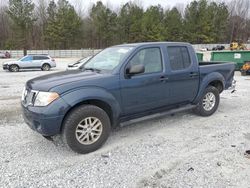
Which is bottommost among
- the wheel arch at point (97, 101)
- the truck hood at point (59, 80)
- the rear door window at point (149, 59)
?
the wheel arch at point (97, 101)

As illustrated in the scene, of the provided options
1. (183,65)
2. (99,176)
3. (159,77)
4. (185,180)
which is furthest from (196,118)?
(99,176)

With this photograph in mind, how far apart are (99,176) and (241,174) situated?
1929mm

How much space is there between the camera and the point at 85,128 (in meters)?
4.09

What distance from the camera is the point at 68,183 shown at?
3.29 m

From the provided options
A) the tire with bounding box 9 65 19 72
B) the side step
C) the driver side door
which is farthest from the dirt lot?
the tire with bounding box 9 65 19 72

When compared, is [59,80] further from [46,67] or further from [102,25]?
[102,25]

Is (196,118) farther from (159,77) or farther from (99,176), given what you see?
(99,176)

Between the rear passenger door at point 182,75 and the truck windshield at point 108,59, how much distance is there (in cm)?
99

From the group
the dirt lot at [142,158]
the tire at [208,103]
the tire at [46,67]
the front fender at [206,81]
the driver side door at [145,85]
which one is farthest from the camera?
the tire at [46,67]

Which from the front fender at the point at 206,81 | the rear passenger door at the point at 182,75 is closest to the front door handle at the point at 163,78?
the rear passenger door at the point at 182,75

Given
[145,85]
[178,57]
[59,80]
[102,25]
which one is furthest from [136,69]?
[102,25]

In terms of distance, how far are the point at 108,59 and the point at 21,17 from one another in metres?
47.7

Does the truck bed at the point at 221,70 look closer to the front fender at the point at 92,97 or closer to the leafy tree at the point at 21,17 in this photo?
the front fender at the point at 92,97

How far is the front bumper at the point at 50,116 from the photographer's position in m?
3.74
